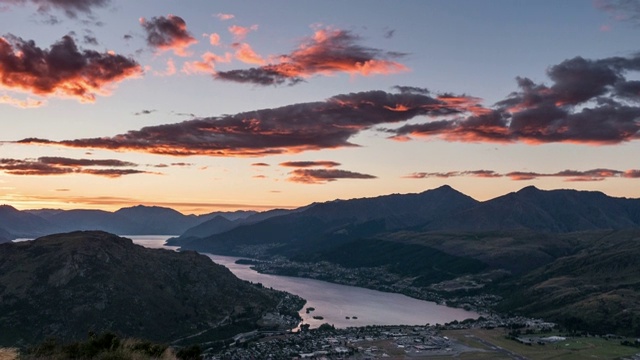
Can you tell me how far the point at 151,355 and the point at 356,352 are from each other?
158 m

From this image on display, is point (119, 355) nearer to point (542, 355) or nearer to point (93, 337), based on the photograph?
point (93, 337)

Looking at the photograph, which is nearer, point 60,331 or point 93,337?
point 93,337

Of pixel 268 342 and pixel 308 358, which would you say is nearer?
pixel 308 358

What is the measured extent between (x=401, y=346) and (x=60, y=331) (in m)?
128

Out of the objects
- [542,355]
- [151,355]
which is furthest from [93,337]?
[542,355]

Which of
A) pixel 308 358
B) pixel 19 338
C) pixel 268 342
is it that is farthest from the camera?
pixel 268 342

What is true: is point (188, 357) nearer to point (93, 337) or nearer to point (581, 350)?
point (93, 337)

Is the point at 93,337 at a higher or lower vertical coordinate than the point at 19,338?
higher

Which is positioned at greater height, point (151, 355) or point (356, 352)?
point (151, 355)

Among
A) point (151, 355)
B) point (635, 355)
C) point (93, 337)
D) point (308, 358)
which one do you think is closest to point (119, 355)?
point (151, 355)

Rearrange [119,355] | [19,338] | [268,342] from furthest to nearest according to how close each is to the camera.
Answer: [268,342] < [19,338] < [119,355]

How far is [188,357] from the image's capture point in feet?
125

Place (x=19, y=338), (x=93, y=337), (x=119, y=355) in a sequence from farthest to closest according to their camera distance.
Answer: (x=19, y=338)
(x=93, y=337)
(x=119, y=355)

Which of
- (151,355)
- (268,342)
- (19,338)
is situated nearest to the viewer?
(151,355)
